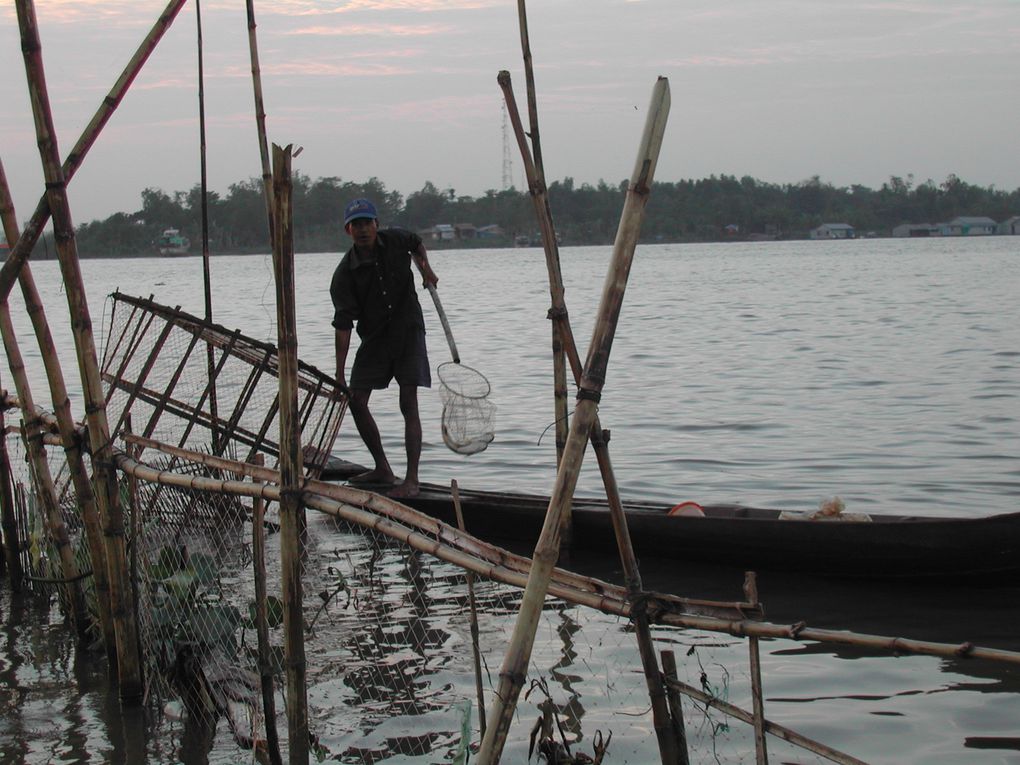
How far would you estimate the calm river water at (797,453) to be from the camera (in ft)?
14.8

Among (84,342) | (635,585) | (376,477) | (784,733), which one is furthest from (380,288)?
(784,733)

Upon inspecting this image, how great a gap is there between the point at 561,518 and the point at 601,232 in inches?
2994

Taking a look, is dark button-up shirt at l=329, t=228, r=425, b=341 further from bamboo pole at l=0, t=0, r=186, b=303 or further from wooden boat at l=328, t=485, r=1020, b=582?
bamboo pole at l=0, t=0, r=186, b=303

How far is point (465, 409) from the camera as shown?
6730mm

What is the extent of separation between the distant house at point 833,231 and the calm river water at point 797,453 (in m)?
79.2

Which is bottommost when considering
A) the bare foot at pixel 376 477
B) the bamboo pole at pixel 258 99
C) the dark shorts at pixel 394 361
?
the bare foot at pixel 376 477

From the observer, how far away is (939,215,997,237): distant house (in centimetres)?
10756

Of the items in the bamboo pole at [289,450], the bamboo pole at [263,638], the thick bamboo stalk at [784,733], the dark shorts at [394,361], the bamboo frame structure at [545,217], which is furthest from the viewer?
the dark shorts at [394,361]

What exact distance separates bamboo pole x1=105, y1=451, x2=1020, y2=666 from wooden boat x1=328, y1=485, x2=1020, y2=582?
270 centimetres

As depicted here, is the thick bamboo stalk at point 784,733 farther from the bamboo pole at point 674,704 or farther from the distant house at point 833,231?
the distant house at point 833,231

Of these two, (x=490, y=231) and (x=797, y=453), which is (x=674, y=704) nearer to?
(x=797, y=453)

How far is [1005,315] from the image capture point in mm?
24172

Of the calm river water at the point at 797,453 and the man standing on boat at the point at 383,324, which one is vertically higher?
the man standing on boat at the point at 383,324

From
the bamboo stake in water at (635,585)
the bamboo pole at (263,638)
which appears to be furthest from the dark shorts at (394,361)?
the bamboo stake in water at (635,585)
